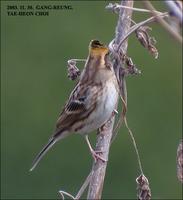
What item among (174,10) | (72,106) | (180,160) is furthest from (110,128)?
(174,10)

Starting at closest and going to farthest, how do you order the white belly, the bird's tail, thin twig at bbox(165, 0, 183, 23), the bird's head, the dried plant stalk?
thin twig at bbox(165, 0, 183, 23) → the dried plant stalk → the bird's head → the bird's tail → the white belly

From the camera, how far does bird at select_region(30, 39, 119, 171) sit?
269 centimetres

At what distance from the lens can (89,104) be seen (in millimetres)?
3027

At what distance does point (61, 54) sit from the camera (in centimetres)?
705

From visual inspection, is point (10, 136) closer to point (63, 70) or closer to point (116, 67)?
point (63, 70)

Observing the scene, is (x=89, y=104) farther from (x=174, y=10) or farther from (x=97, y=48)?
(x=174, y=10)

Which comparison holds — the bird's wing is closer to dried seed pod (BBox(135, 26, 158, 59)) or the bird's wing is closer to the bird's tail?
the bird's tail

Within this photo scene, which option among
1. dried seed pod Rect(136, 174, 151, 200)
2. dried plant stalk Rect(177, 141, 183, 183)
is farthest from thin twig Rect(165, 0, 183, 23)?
dried seed pod Rect(136, 174, 151, 200)

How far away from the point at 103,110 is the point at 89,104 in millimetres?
223

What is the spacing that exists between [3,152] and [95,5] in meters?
2.19

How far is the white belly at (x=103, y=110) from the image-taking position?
105 inches

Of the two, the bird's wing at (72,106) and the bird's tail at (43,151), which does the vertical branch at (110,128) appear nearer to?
the bird's tail at (43,151)

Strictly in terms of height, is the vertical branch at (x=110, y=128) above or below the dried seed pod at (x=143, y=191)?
above

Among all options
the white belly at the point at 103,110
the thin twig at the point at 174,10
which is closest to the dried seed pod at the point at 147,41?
the white belly at the point at 103,110
